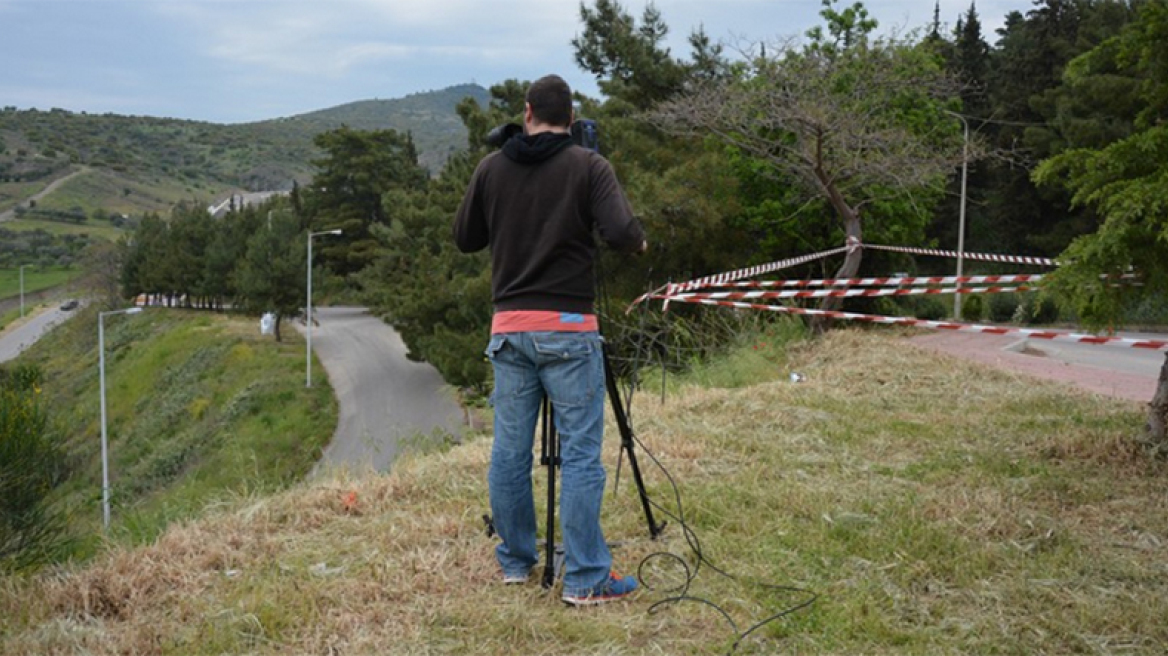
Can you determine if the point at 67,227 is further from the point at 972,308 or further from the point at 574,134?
the point at 574,134

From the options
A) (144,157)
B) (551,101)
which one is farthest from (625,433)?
(144,157)

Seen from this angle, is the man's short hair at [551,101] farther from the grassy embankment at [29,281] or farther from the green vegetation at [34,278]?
the green vegetation at [34,278]

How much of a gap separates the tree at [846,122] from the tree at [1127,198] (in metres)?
7.90

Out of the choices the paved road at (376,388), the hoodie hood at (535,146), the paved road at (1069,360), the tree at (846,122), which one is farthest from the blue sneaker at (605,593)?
the paved road at (376,388)

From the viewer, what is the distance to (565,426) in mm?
3717

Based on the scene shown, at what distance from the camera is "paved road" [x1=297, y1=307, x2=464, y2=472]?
28.8 metres

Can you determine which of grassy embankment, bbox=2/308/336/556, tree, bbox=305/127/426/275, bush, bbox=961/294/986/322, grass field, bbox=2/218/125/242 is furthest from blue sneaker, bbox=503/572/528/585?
grass field, bbox=2/218/125/242

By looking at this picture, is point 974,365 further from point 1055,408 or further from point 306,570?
point 306,570

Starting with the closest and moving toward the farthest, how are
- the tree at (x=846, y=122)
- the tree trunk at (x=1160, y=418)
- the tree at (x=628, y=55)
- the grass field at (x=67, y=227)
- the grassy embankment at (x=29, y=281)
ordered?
the tree trunk at (x=1160, y=418) → the tree at (x=846, y=122) → the tree at (x=628, y=55) → the grassy embankment at (x=29, y=281) → the grass field at (x=67, y=227)

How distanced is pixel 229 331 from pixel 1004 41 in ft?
126

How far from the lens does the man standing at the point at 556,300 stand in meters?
3.64

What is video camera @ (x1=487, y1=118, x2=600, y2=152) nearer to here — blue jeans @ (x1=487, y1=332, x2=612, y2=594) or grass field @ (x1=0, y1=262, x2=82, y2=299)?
blue jeans @ (x1=487, y1=332, x2=612, y2=594)

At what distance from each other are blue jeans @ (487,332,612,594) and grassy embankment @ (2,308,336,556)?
16023 millimetres

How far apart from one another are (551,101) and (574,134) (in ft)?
0.62
